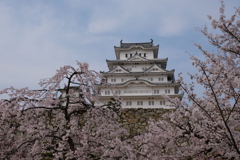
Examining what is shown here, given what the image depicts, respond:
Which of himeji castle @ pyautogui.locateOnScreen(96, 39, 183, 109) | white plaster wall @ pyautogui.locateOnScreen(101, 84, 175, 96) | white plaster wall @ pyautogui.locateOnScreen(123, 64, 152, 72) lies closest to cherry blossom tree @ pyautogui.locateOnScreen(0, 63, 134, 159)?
himeji castle @ pyautogui.locateOnScreen(96, 39, 183, 109)

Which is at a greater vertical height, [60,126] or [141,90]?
[141,90]

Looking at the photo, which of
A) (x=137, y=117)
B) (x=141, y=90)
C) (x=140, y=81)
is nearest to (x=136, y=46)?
(x=140, y=81)

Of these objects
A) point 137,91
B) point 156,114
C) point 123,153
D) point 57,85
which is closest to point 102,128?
point 123,153

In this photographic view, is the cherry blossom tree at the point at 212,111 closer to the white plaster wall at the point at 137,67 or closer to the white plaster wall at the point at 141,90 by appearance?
the white plaster wall at the point at 141,90

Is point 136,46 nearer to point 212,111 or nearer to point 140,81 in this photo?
point 140,81

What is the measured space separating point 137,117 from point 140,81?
17027 millimetres

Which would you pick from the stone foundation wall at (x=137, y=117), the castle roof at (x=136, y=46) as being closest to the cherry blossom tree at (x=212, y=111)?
the stone foundation wall at (x=137, y=117)

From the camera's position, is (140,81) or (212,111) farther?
(140,81)

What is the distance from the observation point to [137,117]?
9.21 m

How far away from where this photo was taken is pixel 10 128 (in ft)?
15.7

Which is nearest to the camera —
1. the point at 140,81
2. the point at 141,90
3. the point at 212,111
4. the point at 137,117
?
the point at 212,111

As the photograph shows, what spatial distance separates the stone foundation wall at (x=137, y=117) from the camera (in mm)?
8984

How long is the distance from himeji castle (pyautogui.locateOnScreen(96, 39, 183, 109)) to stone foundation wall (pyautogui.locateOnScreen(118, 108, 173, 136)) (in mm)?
15020

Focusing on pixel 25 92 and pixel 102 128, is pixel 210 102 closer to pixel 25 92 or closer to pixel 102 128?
pixel 102 128
